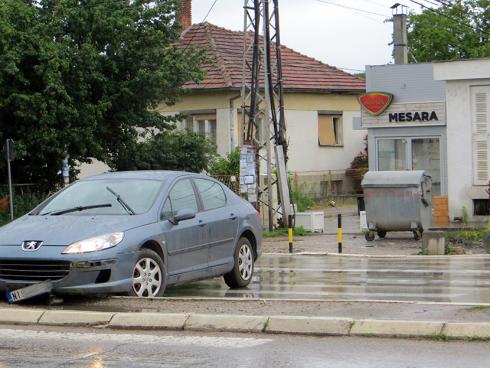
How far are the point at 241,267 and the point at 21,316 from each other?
13.4 ft

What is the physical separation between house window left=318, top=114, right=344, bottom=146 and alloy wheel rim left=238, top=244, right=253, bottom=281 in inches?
1159

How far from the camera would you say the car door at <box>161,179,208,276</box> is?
1154 cm

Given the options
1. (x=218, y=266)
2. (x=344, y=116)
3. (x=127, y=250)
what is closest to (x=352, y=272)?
(x=218, y=266)

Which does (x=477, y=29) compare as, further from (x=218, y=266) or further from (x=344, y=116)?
(x=218, y=266)

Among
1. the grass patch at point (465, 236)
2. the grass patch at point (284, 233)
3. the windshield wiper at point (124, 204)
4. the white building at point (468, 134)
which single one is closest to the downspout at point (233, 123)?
the grass patch at point (284, 233)

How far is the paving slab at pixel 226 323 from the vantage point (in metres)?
9.01

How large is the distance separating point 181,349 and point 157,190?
12.8 ft

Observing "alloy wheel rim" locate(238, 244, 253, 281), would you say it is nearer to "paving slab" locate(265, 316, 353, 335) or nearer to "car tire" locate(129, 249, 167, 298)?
"car tire" locate(129, 249, 167, 298)

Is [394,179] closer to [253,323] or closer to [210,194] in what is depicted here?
[210,194]

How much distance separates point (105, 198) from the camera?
11695 mm

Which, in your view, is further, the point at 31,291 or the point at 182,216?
the point at 182,216

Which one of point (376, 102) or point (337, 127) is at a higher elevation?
point (376, 102)

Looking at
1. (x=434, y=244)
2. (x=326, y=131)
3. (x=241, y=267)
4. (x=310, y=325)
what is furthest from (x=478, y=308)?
(x=326, y=131)

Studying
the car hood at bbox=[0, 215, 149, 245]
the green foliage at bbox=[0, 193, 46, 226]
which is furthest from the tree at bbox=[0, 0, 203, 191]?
the car hood at bbox=[0, 215, 149, 245]
